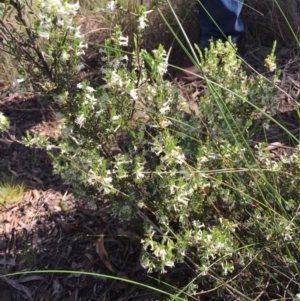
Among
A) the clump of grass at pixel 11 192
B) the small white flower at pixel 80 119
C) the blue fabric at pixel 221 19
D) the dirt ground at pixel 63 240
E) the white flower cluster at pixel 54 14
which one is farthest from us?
the blue fabric at pixel 221 19

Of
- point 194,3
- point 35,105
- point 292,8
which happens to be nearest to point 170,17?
point 194,3

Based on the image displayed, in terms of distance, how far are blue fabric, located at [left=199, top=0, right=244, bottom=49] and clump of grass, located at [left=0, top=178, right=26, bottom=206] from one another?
4.12ft

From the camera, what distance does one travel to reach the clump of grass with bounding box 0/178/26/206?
107 inches

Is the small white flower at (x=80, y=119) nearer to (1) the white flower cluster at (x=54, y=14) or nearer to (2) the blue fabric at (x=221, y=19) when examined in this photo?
(1) the white flower cluster at (x=54, y=14)

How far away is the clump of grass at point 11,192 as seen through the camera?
2709mm

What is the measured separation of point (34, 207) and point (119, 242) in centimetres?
59

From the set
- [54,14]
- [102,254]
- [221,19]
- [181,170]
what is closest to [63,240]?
[102,254]

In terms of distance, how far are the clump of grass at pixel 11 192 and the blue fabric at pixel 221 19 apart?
1.26 metres

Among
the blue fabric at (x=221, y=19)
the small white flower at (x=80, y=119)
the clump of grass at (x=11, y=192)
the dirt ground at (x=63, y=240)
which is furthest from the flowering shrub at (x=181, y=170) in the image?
the blue fabric at (x=221, y=19)

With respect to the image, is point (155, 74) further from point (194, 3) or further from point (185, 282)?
point (194, 3)

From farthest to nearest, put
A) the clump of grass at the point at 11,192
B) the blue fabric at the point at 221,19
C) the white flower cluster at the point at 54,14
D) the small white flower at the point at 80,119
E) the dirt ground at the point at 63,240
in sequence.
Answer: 1. the blue fabric at the point at 221,19
2. the clump of grass at the point at 11,192
3. the dirt ground at the point at 63,240
4. the small white flower at the point at 80,119
5. the white flower cluster at the point at 54,14

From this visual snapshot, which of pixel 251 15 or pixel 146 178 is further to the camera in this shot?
pixel 251 15

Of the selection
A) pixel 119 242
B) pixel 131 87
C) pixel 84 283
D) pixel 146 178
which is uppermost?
pixel 131 87

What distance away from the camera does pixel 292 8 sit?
3139 mm
